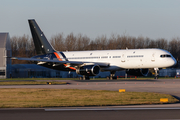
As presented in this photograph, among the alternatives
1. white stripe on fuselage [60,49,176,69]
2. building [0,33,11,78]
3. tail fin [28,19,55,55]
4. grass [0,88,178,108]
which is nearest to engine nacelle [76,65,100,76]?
white stripe on fuselage [60,49,176,69]

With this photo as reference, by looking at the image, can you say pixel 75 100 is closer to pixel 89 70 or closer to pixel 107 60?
pixel 89 70

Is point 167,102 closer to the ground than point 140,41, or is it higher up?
closer to the ground

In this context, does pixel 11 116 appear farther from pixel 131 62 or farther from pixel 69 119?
pixel 131 62

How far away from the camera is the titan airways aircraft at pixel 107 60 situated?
47000 millimetres

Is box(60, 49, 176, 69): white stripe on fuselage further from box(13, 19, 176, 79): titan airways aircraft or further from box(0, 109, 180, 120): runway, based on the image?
box(0, 109, 180, 120): runway

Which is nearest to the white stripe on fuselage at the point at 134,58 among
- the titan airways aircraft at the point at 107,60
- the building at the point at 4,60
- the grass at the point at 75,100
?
the titan airways aircraft at the point at 107,60

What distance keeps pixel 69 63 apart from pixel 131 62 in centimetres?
1009

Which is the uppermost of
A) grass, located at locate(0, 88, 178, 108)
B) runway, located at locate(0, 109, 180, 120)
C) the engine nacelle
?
the engine nacelle

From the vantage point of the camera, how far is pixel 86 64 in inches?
1954

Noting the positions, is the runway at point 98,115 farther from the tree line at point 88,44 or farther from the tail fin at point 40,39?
the tree line at point 88,44

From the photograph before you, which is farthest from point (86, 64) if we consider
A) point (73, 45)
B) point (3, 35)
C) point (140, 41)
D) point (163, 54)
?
point (140, 41)

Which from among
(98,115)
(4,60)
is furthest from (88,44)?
(98,115)

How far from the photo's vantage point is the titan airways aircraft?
47000 millimetres

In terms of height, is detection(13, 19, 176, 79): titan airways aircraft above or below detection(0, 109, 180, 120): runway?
above
